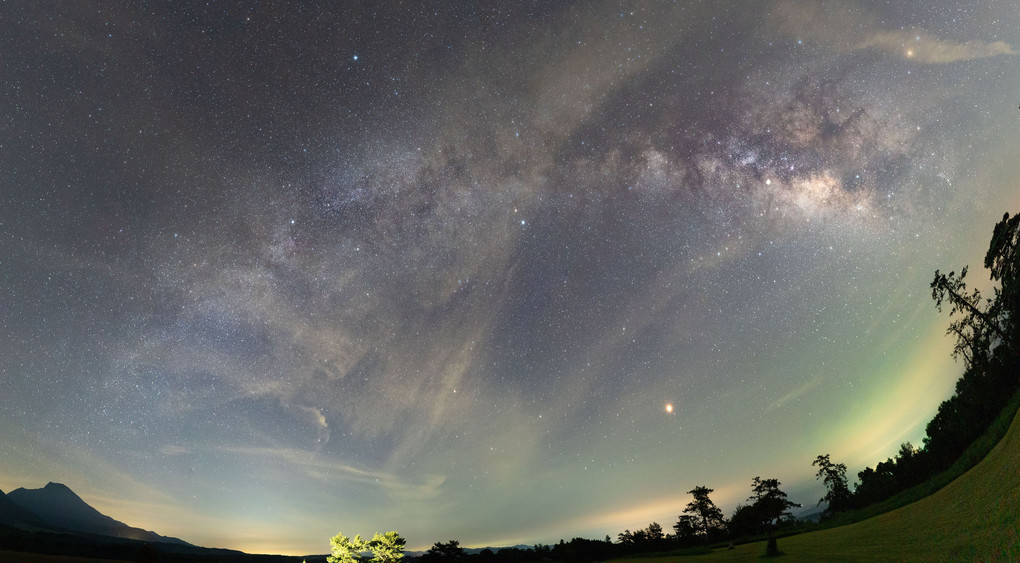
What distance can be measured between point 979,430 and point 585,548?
5235cm

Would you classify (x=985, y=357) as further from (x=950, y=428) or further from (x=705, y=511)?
(x=705, y=511)

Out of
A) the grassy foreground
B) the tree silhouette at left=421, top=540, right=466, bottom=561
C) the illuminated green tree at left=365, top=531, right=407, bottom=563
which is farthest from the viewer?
the tree silhouette at left=421, top=540, right=466, bottom=561

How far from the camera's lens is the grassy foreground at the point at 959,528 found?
1848cm

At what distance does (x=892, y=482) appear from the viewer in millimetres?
67125

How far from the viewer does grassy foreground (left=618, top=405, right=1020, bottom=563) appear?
18.5m

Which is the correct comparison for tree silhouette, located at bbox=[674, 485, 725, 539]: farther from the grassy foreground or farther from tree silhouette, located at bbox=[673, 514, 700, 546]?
the grassy foreground

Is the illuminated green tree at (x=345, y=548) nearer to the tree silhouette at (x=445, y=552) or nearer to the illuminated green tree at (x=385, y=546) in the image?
the illuminated green tree at (x=385, y=546)

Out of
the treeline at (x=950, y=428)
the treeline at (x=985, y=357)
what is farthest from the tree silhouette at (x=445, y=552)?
the treeline at (x=985, y=357)

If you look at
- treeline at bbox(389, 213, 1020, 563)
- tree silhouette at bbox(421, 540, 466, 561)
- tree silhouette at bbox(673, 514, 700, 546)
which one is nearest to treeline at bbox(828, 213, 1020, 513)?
treeline at bbox(389, 213, 1020, 563)

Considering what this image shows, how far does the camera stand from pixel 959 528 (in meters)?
23.7

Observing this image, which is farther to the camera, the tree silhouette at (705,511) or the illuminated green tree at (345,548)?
the tree silhouette at (705,511)

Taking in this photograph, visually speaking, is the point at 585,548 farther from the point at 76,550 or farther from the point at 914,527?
the point at 76,550

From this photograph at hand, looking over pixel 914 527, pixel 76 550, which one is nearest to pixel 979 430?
pixel 914 527

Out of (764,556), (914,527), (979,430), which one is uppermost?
(979,430)
